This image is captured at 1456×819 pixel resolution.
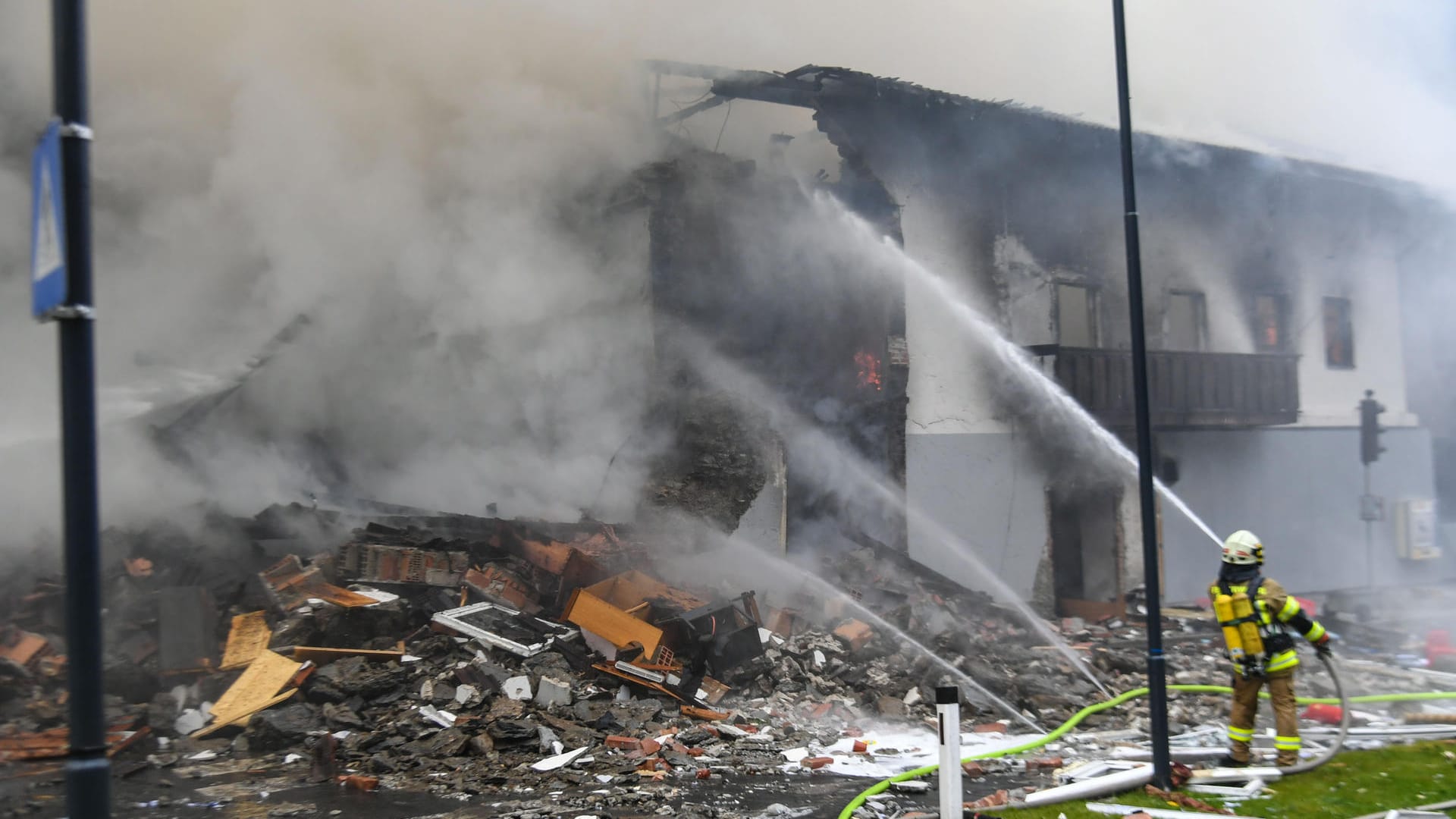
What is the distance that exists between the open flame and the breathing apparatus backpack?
24.7 ft

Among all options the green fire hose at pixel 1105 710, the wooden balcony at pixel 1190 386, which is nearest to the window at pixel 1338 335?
the wooden balcony at pixel 1190 386

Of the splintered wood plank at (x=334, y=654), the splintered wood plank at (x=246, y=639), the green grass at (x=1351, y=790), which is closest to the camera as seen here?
the green grass at (x=1351, y=790)

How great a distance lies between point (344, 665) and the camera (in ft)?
27.9

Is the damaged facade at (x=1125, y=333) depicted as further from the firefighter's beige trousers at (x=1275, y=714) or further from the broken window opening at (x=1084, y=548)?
the firefighter's beige trousers at (x=1275, y=714)

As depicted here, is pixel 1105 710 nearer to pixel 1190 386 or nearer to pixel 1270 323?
pixel 1190 386

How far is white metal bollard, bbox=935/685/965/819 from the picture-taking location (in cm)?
508

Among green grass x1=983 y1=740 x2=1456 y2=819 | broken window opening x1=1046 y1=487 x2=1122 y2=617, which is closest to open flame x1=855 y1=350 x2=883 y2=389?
broken window opening x1=1046 y1=487 x2=1122 y2=617

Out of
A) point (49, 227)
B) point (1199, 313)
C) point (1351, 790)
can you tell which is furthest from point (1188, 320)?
point (49, 227)

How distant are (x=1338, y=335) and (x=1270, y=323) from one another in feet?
7.16

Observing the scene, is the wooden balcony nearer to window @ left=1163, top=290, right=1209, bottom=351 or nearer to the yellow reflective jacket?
window @ left=1163, top=290, right=1209, bottom=351

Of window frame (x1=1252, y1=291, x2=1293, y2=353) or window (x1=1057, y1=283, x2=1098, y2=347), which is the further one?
window frame (x1=1252, y1=291, x2=1293, y2=353)

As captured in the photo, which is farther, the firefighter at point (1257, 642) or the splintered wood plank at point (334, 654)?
the splintered wood plank at point (334, 654)

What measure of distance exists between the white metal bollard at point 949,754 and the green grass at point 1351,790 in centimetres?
83

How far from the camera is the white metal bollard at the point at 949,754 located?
200 inches
